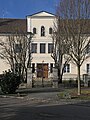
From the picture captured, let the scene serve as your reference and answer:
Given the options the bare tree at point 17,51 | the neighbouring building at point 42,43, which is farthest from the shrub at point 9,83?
the neighbouring building at point 42,43

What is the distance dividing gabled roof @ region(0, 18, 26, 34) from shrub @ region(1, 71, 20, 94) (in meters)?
22.2

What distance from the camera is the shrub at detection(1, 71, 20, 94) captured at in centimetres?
2975

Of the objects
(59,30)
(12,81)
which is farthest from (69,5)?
(12,81)

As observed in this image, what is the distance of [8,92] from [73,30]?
8906 mm

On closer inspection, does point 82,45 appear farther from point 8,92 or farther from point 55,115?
point 55,115

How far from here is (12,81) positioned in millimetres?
29922

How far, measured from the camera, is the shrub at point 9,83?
29.8 metres

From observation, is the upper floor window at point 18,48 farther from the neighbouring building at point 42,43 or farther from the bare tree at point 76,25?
the bare tree at point 76,25

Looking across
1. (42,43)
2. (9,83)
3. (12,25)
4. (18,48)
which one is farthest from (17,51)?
(9,83)

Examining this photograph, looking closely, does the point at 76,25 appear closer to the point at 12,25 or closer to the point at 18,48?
the point at 18,48

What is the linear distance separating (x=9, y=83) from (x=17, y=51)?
1930 cm

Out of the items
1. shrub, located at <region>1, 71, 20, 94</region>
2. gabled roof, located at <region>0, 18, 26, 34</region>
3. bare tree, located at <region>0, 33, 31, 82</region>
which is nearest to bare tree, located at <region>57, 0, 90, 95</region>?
shrub, located at <region>1, 71, 20, 94</region>

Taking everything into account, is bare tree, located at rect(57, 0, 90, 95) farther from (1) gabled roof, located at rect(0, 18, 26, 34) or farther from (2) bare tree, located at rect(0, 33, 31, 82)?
(1) gabled roof, located at rect(0, 18, 26, 34)

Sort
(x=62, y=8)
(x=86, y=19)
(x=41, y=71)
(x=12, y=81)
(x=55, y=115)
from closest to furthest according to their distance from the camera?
(x=55, y=115) → (x=86, y=19) → (x=62, y=8) → (x=12, y=81) → (x=41, y=71)
